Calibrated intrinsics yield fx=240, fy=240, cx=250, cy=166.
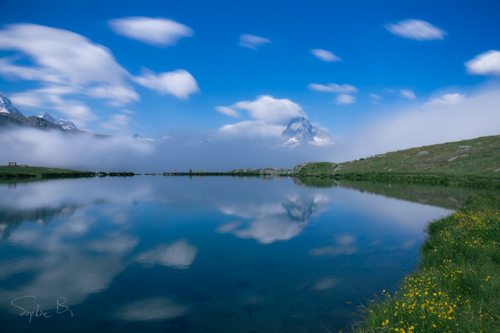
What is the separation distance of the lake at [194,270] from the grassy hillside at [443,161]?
226 feet

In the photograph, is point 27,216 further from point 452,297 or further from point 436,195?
point 436,195

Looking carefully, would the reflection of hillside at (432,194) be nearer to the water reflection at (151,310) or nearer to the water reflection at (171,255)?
the water reflection at (171,255)

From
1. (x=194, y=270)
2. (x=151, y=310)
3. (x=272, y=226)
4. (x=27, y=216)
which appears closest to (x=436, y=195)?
(x=272, y=226)

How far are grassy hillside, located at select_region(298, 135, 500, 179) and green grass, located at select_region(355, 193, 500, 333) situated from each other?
226ft

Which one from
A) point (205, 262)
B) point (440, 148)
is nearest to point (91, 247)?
point (205, 262)

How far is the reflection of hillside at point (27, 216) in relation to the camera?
21141 mm

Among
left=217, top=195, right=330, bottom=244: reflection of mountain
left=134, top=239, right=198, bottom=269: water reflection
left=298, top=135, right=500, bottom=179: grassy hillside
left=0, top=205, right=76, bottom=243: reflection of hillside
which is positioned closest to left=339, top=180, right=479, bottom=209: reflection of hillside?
left=217, top=195, right=330, bottom=244: reflection of mountain

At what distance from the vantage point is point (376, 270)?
1351 centimetres

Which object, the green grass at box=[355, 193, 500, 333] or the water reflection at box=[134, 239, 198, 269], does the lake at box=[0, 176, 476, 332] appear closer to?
the water reflection at box=[134, 239, 198, 269]

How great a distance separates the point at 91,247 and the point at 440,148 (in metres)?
145

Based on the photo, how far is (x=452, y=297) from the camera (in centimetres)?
842

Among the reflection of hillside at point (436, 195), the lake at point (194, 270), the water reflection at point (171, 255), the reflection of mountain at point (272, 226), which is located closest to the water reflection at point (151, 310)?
the lake at point (194, 270)

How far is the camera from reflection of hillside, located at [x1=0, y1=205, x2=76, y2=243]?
2114 cm

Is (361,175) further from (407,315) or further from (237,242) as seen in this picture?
(407,315)
